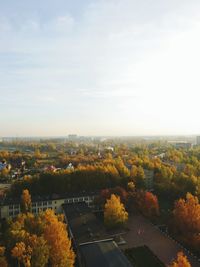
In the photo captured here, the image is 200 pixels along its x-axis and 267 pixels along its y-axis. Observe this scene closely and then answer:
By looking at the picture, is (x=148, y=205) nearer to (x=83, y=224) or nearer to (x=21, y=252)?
(x=83, y=224)

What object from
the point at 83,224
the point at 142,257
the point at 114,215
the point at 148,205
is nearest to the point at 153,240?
the point at 142,257

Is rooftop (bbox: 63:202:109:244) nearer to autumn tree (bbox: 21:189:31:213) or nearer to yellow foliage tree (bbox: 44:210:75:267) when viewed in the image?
yellow foliage tree (bbox: 44:210:75:267)

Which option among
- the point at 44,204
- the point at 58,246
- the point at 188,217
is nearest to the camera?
the point at 58,246

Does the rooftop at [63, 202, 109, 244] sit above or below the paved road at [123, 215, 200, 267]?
above

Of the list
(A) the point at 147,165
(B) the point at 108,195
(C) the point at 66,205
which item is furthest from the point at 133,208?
(A) the point at 147,165

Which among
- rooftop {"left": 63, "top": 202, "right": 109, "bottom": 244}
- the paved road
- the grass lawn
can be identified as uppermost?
rooftop {"left": 63, "top": 202, "right": 109, "bottom": 244}

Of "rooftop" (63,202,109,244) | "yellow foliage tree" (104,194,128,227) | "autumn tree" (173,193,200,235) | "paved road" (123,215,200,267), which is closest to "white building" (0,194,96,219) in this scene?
"rooftop" (63,202,109,244)

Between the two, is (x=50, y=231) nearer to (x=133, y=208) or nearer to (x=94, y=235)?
(x=94, y=235)
